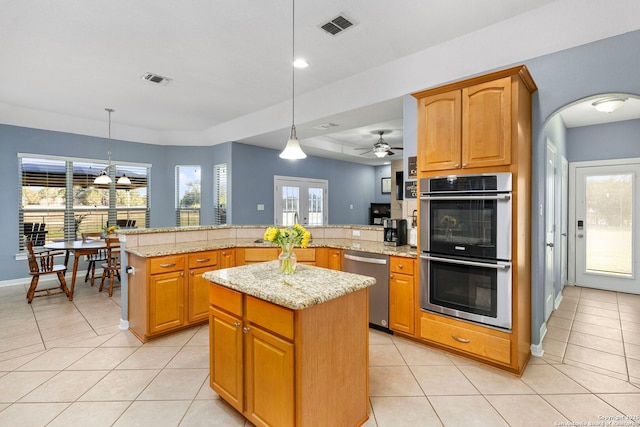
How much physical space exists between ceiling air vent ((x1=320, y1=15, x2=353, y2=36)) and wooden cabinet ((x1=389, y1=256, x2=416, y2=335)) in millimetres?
2275

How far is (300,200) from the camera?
756 centimetres

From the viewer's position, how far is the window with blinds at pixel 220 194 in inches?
256

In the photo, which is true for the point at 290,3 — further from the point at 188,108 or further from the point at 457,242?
the point at 188,108

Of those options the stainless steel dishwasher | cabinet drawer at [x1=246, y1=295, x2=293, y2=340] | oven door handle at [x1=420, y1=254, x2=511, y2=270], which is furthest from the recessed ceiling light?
cabinet drawer at [x1=246, y1=295, x2=293, y2=340]

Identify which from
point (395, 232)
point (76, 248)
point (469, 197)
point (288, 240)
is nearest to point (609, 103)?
point (469, 197)

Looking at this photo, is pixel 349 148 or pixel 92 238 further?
pixel 349 148

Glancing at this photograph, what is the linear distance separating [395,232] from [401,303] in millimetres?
828

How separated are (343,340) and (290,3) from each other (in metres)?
2.60

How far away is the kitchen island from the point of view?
1.55 meters

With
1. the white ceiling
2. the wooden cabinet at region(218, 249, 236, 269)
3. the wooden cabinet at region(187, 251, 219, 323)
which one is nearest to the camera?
the white ceiling

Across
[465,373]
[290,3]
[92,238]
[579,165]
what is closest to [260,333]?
[465,373]

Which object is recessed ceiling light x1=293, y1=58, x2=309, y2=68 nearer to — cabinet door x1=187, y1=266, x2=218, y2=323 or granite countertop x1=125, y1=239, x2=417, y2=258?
granite countertop x1=125, y1=239, x2=417, y2=258

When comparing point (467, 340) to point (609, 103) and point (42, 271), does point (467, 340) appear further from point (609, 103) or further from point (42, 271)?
point (42, 271)

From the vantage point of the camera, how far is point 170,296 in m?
3.20
